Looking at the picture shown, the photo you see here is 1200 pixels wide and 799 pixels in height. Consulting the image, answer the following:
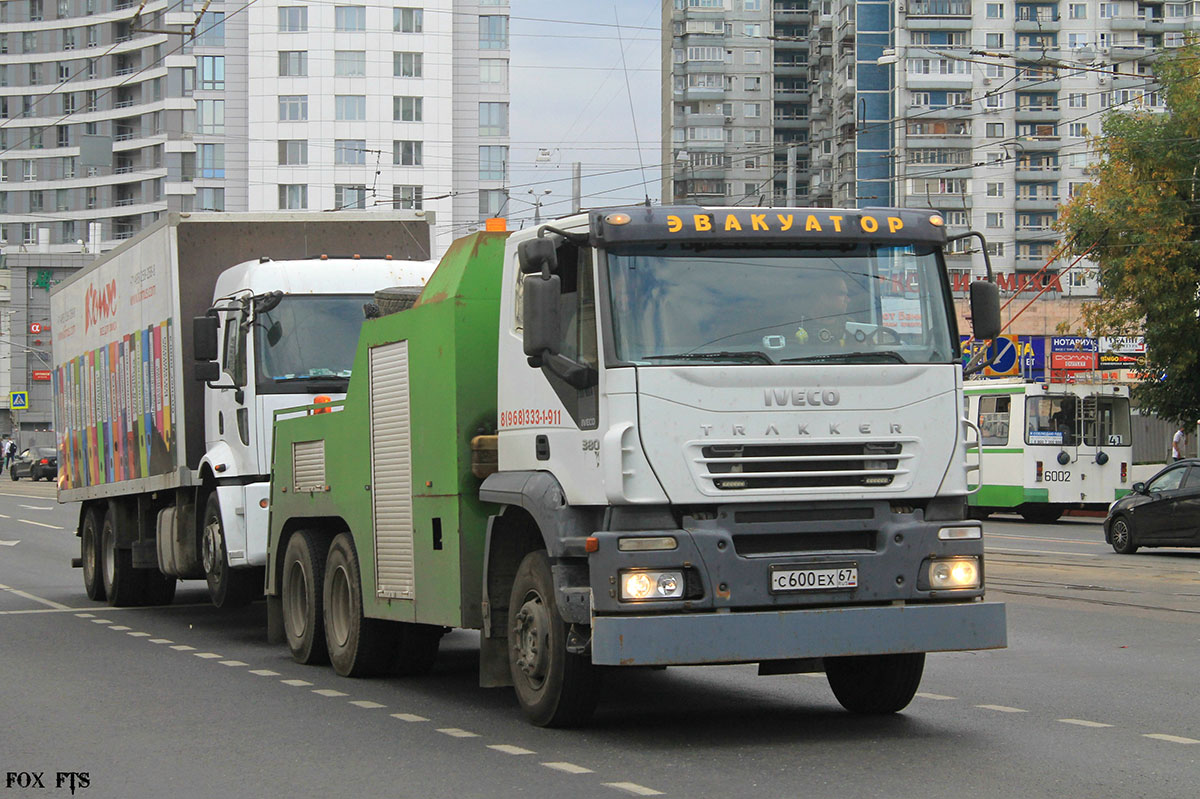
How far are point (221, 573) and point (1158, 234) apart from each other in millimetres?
26263

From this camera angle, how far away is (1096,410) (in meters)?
35.7

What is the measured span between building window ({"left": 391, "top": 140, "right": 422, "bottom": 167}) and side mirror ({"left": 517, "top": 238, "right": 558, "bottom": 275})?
88.2m

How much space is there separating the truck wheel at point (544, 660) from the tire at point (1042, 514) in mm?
28246

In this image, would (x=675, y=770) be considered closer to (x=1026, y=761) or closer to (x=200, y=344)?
(x=1026, y=761)

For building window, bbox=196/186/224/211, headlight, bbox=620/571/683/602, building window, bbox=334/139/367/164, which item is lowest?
headlight, bbox=620/571/683/602

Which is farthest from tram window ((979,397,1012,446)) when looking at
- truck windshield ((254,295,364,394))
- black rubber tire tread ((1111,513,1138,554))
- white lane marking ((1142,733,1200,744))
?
white lane marking ((1142,733,1200,744))

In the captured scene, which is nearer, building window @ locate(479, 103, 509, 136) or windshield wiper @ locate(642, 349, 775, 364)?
windshield wiper @ locate(642, 349, 775, 364)

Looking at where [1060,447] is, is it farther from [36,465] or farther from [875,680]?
[36,465]

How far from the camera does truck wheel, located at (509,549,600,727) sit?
9.23m

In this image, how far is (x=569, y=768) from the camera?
8.34m

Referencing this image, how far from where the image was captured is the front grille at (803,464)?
898cm

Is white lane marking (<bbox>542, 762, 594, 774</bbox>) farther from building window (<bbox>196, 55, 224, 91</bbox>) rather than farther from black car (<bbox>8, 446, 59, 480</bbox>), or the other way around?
building window (<bbox>196, 55, 224, 91</bbox>)

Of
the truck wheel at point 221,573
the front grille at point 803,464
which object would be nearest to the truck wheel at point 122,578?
the truck wheel at point 221,573

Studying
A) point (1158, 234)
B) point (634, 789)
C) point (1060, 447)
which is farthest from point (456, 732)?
point (1158, 234)
